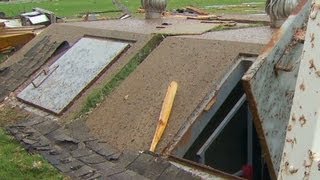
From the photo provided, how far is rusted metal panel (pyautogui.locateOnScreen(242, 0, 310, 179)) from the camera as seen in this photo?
10.6 ft

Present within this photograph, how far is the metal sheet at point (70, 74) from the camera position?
641 centimetres

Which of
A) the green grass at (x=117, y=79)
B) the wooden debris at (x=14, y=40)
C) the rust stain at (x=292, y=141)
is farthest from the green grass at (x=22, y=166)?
the wooden debris at (x=14, y=40)

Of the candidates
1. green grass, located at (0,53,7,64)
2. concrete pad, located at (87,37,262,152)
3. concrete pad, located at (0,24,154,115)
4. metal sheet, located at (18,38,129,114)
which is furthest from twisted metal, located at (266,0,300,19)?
green grass, located at (0,53,7,64)

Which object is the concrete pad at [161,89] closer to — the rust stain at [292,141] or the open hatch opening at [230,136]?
the open hatch opening at [230,136]

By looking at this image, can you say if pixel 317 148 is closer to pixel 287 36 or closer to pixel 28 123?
pixel 287 36

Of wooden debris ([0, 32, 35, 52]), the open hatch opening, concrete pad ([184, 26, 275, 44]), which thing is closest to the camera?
the open hatch opening

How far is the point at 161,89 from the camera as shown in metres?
5.45

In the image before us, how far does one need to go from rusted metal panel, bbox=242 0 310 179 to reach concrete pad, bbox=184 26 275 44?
206 centimetres

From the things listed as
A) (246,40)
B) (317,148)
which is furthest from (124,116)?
(317,148)

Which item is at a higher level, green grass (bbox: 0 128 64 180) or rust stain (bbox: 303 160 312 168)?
rust stain (bbox: 303 160 312 168)

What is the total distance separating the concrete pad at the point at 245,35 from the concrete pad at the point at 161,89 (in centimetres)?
23

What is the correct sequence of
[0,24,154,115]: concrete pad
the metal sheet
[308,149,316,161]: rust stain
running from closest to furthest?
[308,149,316,161]: rust stain, [0,24,154,115]: concrete pad, the metal sheet

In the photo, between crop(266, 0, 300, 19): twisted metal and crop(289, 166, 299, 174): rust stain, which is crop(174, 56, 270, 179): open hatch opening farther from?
crop(289, 166, 299, 174): rust stain

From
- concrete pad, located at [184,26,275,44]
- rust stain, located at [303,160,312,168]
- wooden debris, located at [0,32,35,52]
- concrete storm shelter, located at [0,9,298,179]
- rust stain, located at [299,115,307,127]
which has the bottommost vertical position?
wooden debris, located at [0,32,35,52]
